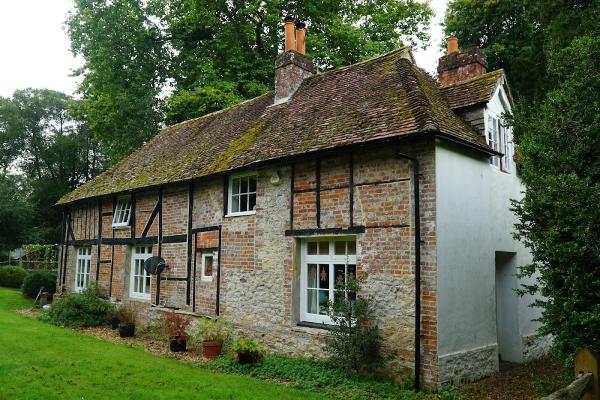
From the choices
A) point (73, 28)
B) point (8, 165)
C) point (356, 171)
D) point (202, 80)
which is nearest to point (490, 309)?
point (356, 171)

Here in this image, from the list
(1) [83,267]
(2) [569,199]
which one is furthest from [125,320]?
(2) [569,199]

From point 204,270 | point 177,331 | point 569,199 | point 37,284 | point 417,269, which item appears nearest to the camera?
point 569,199

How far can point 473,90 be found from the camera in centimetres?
1073

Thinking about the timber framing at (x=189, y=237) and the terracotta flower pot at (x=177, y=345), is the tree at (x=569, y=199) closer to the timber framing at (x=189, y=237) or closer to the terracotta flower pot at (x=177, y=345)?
the terracotta flower pot at (x=177, y=345)

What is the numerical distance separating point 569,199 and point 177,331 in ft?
29.2

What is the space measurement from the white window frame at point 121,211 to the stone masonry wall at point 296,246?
1817 millimetres

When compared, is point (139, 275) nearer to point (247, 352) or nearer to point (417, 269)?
point (247, 352)

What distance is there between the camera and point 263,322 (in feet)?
34.6

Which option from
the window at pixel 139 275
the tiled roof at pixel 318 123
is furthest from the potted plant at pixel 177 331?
the tiled roof at pixel 318 123

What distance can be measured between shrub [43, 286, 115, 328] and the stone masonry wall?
182cm

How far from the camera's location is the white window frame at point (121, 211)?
51.3 ft

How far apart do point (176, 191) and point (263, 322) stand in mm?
4972

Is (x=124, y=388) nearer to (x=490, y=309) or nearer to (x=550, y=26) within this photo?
(x=490, y=309)

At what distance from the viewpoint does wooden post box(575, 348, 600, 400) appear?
11.6 ft
